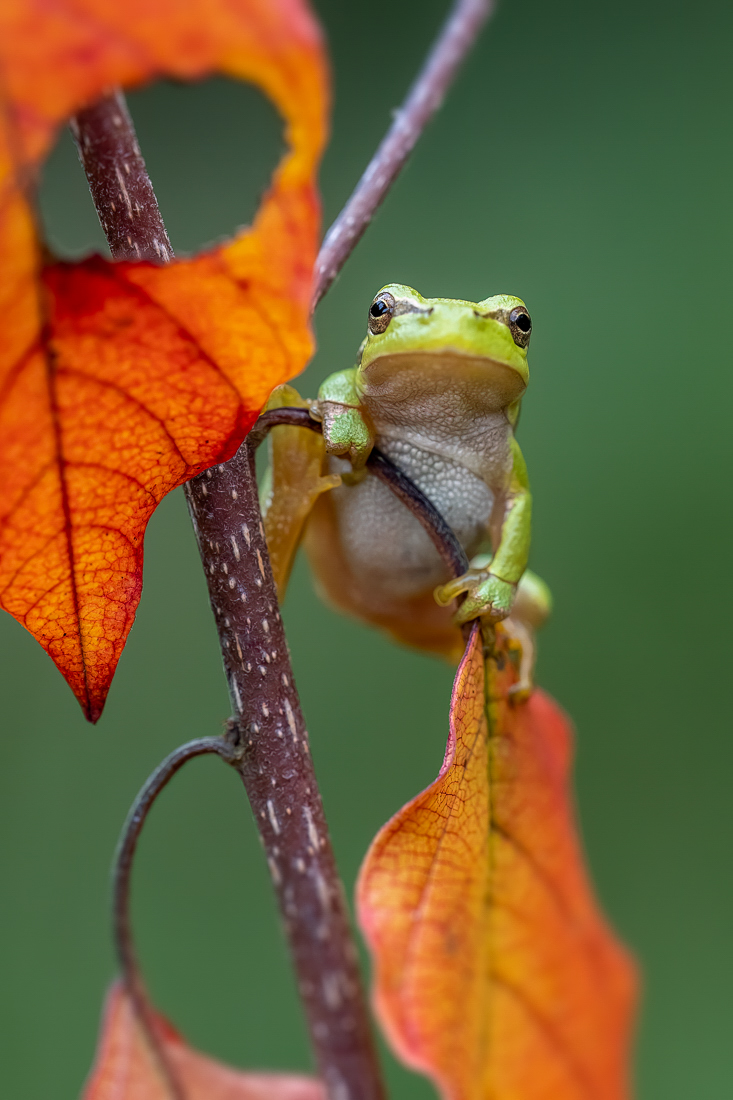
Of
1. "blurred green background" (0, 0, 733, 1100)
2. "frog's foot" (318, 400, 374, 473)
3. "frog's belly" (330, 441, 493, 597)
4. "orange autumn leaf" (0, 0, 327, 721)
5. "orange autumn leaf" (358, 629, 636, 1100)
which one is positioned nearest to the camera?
"orange autumn leaf" (0, 0, 327, 721)

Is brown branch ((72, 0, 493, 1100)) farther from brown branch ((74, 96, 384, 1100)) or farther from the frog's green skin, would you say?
the frog's green skin

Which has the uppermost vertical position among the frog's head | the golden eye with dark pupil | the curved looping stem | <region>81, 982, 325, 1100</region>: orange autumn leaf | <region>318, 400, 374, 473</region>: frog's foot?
the golden eye with dark pupil

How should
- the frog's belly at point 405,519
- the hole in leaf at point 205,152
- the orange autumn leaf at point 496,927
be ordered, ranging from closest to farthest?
the orange autumn leaf at point 496,927
the frog's belly at point 405,519
the hole in leaf at point 205,152

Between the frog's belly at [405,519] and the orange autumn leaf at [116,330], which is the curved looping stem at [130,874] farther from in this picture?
the frog's belly at [405,519]

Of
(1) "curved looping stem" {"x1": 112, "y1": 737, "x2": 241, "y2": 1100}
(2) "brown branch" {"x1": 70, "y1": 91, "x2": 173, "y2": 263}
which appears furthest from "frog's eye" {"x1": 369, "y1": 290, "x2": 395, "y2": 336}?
(1) "curved looping stem" {"x1": 112, "y1": 737, "x2": 241, "y2": 1100}

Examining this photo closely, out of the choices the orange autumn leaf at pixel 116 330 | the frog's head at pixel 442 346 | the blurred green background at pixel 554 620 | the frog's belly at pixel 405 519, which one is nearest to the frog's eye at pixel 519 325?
the frog's head at pixel 442 346

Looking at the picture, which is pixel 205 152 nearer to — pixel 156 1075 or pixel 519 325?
pixel 519 325

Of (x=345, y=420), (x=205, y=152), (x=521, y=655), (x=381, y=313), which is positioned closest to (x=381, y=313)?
(x=381, y=313)
